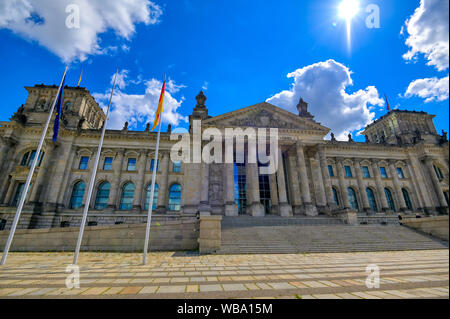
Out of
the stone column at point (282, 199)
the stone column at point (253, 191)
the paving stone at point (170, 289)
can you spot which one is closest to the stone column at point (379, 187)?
the stone column at point (282, 199)

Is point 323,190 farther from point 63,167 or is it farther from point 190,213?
point 63,167

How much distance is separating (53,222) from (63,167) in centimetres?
729

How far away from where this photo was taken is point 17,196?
2561cm

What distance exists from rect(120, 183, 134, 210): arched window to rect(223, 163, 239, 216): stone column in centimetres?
1398

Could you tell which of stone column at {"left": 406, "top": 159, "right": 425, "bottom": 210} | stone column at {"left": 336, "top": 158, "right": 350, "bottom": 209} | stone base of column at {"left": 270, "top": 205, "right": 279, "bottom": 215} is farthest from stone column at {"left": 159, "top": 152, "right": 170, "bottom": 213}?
stone column at {"left": 406, "top": 159, "right": 425, "bottom": 210}

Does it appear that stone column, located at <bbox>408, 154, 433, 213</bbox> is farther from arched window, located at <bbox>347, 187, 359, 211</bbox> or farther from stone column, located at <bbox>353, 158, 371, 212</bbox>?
arched window, located at <bbox>347, 187, 359, 211</bbox>

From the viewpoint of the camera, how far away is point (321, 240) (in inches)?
596

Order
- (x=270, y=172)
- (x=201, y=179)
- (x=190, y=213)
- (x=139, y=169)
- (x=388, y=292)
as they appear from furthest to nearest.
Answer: (x=139, y=169) < (x=270, y=172) < (x=201, y=179) < (x=190, y=213) < (x=388, y=292)

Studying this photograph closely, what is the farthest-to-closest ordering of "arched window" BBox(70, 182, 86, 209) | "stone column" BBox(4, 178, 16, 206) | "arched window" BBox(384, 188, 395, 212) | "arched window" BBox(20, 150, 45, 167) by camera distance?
"arched window" BBox(384, 188, 395, 212) → "arched window" BBox(70, 182, 86, 209) → "arched window" BBox(20, 150, 45, 167) → "stone column" BBox(4, 178, 16, 206)

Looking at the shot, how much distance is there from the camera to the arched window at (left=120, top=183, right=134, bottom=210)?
28.4 m

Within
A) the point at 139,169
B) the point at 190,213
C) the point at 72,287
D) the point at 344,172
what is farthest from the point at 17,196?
the point at 344,172

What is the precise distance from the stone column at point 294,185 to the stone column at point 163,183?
57.9 ft

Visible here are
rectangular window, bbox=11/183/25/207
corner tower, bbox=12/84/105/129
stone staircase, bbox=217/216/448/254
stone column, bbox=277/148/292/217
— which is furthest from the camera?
corner tower, bbox=12/84/105/129

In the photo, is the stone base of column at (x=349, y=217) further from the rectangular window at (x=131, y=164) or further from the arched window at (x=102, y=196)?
the arched window at (x=102, y=196)
